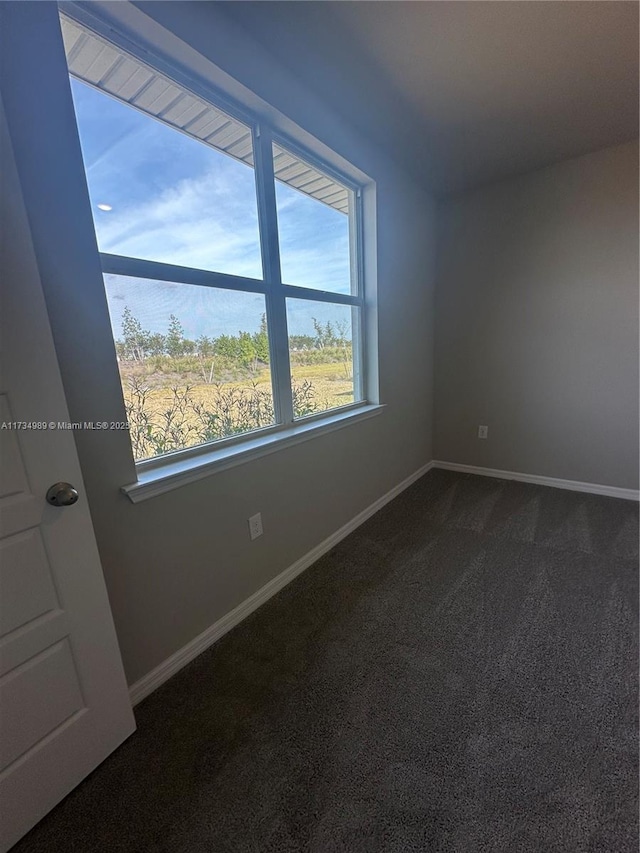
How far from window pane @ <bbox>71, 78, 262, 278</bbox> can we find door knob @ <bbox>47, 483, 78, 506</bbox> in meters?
0.80

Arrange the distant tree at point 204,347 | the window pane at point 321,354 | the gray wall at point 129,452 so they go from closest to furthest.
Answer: the gray wall at point 129,452 < the distant tree at point 204,347 < the window pane at point 321,354

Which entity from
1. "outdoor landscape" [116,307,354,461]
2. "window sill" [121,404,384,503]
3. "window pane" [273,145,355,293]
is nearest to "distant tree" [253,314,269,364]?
"outdoor landscape" [116,307,354,461]

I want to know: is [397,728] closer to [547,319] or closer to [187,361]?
[187,361]

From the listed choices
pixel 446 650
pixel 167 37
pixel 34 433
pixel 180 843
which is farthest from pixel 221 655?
pixel 167 37

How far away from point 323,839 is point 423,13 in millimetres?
2801

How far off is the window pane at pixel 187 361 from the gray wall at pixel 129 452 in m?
0.16

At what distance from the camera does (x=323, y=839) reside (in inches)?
35.8

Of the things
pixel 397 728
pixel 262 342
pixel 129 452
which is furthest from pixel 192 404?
pixel 397 728

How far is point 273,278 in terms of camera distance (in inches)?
70.1

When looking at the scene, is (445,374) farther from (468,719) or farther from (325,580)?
(468,719)

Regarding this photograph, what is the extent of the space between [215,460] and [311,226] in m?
1.49

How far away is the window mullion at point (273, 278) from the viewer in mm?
1685

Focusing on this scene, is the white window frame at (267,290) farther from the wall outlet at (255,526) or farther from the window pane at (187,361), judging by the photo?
the wall outlet at (255,526)

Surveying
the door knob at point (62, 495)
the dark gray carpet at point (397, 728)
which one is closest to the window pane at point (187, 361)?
the door knob at point (62, 495)
